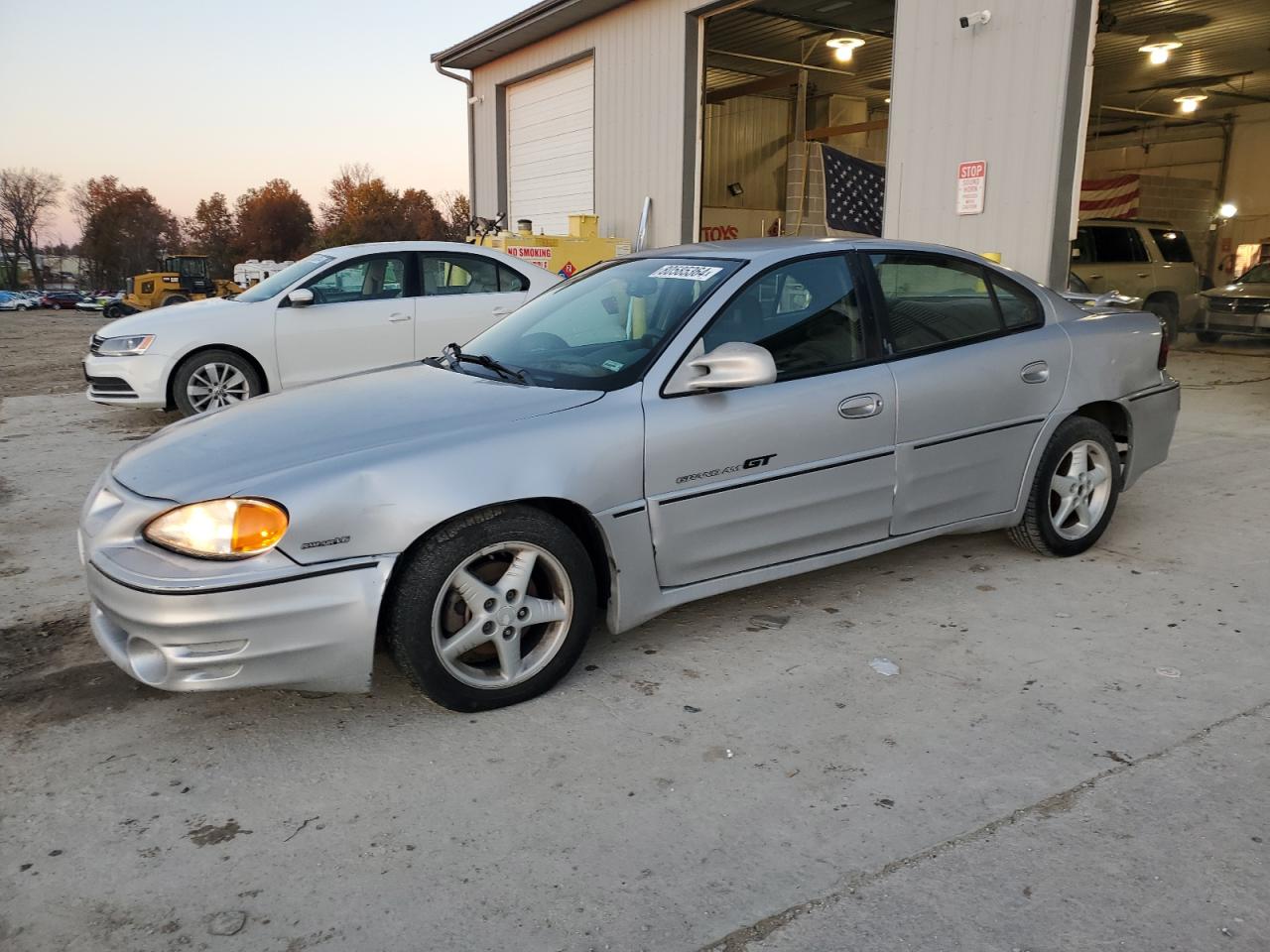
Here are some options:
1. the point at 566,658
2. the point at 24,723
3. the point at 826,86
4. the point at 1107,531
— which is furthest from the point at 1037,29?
the point at 826,86

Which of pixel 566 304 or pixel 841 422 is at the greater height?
pixel 566 304

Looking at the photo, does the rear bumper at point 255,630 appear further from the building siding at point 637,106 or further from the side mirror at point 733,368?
the building siding at point 637,106

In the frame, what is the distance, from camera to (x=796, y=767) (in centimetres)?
283

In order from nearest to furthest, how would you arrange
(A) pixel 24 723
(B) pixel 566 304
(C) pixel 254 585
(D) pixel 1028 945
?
(D) pixel 1028 945, (C) pixel 254 585, (A) pixel 24 723, (B) pixel 566 304

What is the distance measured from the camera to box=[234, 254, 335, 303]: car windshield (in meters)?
8.15

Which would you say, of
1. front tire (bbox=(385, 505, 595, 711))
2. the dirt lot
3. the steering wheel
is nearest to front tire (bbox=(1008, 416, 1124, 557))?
the steering wheel

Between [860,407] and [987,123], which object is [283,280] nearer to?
[860,407]

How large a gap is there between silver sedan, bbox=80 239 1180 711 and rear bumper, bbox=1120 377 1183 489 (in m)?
0.19

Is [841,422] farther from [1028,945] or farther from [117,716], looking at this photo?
[117,716]

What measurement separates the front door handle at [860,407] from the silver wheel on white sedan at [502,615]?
4.25 ft

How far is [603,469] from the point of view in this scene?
10.5 feet

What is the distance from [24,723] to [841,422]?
2.98m

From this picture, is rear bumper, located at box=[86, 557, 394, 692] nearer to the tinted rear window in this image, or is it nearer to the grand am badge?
the grand am badge

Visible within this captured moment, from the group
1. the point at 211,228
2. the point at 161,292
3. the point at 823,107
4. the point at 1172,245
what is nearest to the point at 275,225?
the point at 211,228
